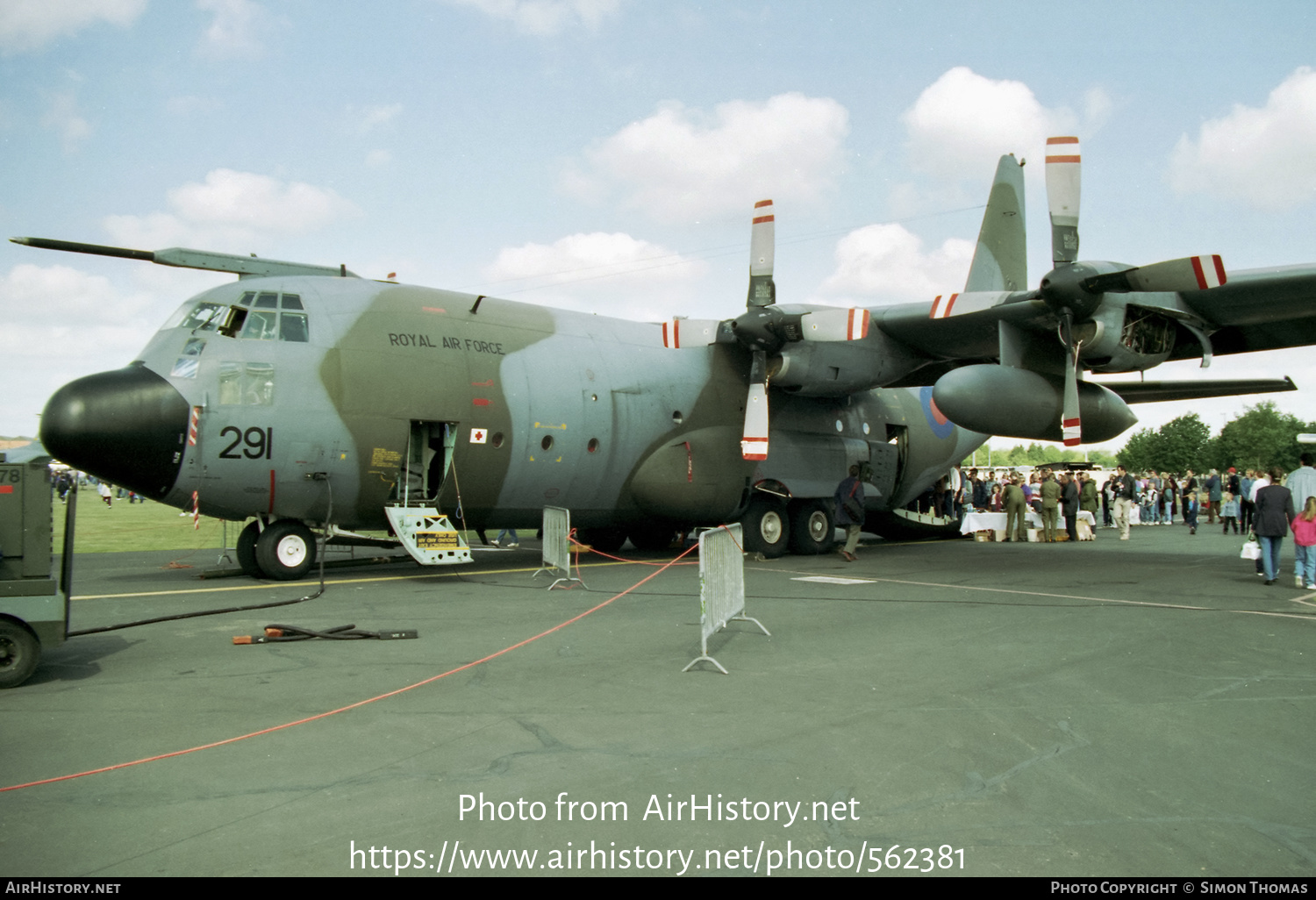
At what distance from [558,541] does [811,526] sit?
6.80m

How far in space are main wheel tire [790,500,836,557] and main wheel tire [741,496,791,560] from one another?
248 mm

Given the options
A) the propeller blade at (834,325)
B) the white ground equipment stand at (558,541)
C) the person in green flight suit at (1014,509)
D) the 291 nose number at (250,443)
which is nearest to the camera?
the 291 nose number at (250,443)

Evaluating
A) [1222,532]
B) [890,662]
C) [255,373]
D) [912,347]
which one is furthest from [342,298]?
[1222,532]

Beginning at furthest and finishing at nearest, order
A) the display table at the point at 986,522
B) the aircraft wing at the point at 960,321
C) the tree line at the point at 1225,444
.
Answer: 1. the tree line at the point at 1225,444
2. the display table at the point at 986,522
3. the aircraft wing at the point at 960,321

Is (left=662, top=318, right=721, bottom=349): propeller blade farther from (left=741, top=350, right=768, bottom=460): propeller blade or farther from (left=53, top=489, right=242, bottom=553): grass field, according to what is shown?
(left=53, top=489, right=242, bottom=553): grass field

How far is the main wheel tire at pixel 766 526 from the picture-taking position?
16.2 meters

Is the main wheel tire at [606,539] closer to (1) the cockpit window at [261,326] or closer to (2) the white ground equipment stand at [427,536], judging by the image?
(2) the white ground equipment stand at [427,536]

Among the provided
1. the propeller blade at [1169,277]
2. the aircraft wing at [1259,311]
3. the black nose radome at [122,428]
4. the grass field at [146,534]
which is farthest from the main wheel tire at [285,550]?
the aircraft wing at [1259,311]

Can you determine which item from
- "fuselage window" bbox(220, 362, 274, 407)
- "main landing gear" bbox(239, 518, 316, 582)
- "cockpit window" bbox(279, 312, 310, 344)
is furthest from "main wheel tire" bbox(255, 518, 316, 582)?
"cockpit window" bbox(279, 312, 310, 344)

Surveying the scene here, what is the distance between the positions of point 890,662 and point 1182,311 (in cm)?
979

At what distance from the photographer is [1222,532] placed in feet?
86.8

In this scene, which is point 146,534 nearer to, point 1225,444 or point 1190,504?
point 1190,504

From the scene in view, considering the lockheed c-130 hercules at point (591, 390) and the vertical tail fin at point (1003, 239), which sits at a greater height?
the vertical tail fin at point (1003, 239)

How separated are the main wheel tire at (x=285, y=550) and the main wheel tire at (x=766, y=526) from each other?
7.74 metres
